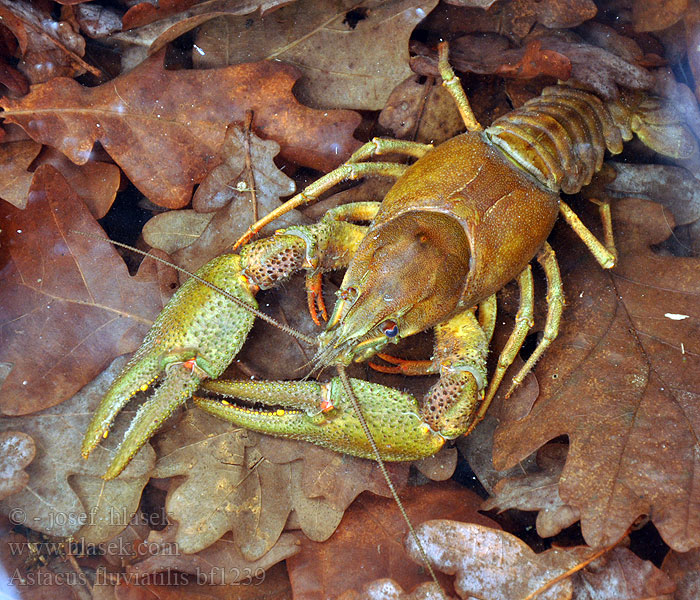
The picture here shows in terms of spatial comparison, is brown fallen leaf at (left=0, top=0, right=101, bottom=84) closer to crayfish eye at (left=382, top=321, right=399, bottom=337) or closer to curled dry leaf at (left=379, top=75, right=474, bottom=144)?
curled dry leaf at (left=379, top=75, right=474, bottom=144)

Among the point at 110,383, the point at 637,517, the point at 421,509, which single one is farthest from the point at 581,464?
the point at 110,383

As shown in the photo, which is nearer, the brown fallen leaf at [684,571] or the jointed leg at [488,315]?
the brown fallen leaf at [684,571]

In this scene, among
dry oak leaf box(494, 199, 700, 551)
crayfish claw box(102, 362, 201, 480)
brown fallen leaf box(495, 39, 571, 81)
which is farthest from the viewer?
brown fallen leaf box(495, 39, 571, 81)

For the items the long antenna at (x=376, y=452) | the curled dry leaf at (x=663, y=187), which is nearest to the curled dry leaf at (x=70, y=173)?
the long antenna at (x=376, y=452)

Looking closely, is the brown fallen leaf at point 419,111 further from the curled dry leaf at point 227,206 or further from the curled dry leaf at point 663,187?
the curled dry leaf at point 663,187

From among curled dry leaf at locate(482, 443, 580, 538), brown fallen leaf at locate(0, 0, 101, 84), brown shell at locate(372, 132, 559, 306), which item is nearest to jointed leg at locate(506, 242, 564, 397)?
brown shell at locate(372, 132, 559, 306)

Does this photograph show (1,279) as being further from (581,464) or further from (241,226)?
(581,464)
